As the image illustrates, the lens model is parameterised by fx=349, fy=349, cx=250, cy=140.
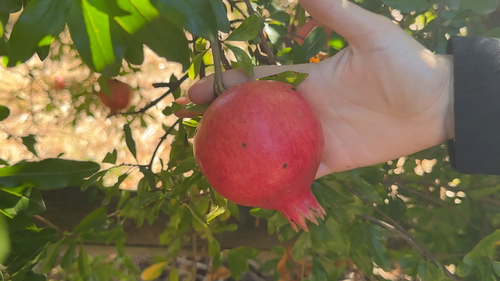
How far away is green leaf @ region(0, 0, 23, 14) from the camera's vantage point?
17.1 inches

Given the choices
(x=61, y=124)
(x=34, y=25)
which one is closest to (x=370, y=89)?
(x=34, y=25)

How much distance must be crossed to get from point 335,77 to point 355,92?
0.21 ft

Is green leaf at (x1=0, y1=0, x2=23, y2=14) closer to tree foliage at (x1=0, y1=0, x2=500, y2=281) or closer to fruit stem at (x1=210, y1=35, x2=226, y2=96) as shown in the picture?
tree foliage at (x1=0, y1=0, x2=500, y2=281)

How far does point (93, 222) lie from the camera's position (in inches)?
30.8

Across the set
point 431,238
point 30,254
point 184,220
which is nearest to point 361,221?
point 431,238

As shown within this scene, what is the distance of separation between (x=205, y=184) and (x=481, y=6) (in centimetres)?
93

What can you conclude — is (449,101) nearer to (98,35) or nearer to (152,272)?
(98,35)

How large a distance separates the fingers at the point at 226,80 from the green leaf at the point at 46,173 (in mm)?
214

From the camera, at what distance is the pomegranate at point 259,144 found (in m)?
0.49

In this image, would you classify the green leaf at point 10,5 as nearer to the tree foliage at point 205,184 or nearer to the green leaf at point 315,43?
the tree foliage at point 205,184

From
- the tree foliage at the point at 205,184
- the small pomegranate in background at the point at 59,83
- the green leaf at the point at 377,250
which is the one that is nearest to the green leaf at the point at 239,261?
the tree foliage at the point at 205,184

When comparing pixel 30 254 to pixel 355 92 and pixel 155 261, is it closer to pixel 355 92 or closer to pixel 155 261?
pixel 155 261

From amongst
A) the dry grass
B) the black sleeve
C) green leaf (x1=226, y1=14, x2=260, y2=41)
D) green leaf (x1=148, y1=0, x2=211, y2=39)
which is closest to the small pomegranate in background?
the dry grass

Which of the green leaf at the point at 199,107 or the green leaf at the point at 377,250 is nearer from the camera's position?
the green leaf at the point at 199,107
